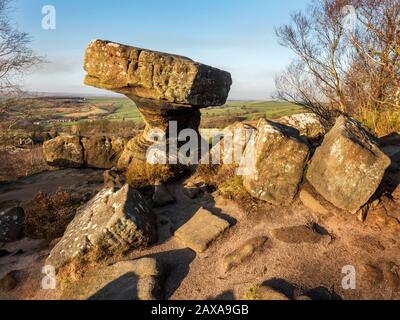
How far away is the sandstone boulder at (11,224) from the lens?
661 cm

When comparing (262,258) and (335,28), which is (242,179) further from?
(335,28)

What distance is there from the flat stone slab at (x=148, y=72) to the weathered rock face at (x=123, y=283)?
4.47m

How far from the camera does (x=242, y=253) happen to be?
4.95m

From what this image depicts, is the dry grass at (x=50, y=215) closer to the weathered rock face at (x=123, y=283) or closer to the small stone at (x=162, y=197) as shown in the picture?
the small stone at (x=162, y=197)

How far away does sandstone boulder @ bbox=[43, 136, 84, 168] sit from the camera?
11.8 meters

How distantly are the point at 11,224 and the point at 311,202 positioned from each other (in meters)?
6.33

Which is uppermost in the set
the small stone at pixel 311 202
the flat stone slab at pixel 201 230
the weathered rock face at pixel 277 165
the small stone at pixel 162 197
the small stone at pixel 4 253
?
the weathered rock face at pixel 277 165

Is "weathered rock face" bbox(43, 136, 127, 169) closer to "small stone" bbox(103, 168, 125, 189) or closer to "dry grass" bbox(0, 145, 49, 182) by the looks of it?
"dry grass" bbox(0, 145, 49, 182)

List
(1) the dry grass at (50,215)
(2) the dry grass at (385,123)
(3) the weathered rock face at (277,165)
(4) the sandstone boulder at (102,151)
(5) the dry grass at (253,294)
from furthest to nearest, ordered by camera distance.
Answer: (4) the sandstone boulder at (102,151)
(2) the dry grass at (385,123)
(1) the dry grass at (50,215)
(3) the weathered rock face at (277,165)
(5) the dry grass at (253,294)

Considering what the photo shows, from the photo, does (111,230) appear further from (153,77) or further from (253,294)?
(153,77)

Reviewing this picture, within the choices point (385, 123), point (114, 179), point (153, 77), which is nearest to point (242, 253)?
point (114, 179)

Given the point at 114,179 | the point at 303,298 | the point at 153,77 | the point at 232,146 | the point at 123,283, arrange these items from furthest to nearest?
the point at 114,179 < the point at 153,77 < the point at 232,146 < the point at 123,283 < the point at 303,298

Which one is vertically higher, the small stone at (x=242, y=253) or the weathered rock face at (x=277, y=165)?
the weathered rock face at (x=277, y=165)

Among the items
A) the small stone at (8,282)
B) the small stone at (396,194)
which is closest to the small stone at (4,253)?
the small stone at (8,282)
